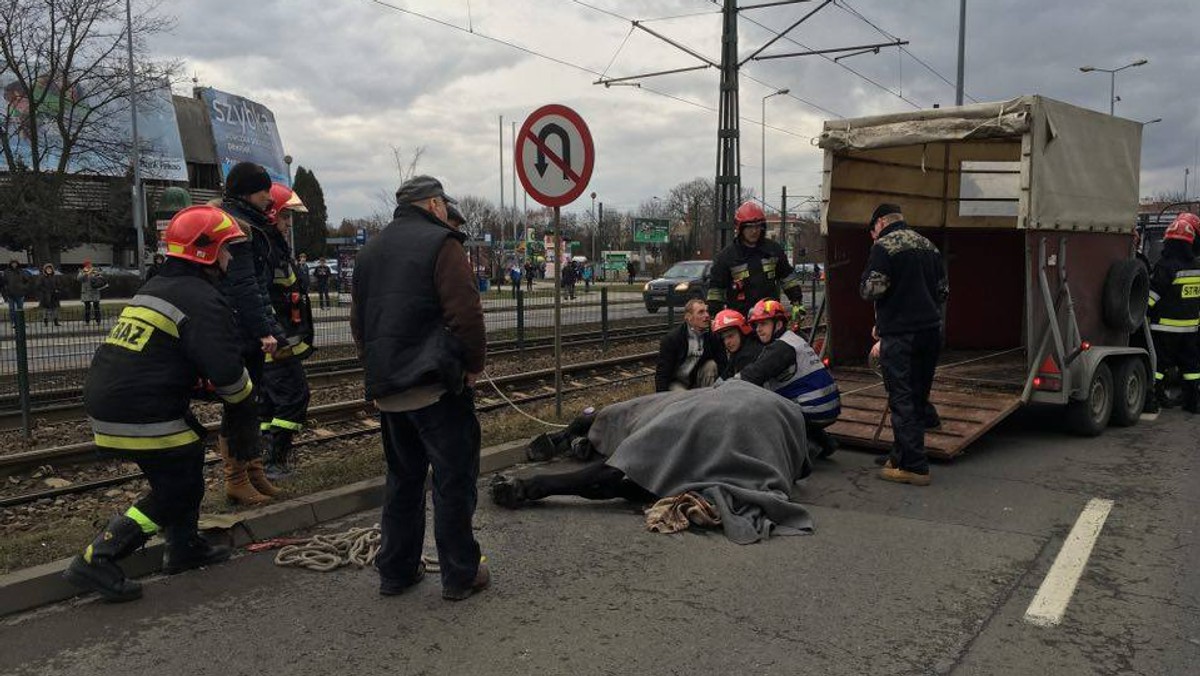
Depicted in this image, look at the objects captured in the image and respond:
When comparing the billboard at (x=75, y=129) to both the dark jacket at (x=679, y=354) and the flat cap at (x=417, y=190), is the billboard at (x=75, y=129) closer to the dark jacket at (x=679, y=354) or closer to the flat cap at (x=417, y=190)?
the dark jacket at (x=679, y=354)

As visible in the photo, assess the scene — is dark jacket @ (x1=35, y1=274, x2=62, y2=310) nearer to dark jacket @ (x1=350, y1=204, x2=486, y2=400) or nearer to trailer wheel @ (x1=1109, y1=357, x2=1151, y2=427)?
dark jacket @ (x1=350, y1=204, x2=486, y2=400)

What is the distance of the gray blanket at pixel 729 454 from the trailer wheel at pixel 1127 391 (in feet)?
13.4

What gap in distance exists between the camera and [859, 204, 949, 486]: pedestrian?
5.93m

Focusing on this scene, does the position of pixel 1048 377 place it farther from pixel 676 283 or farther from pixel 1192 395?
pixel 676 283

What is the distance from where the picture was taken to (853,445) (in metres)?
6.94

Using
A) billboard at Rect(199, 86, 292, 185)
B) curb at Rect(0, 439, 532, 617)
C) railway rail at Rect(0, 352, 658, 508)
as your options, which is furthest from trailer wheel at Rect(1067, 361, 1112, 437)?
billboard at Rect(199, 86, 292, 185)

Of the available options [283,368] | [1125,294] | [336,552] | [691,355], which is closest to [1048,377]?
[1125,294]

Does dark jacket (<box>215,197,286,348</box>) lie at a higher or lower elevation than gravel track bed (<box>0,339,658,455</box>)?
higher

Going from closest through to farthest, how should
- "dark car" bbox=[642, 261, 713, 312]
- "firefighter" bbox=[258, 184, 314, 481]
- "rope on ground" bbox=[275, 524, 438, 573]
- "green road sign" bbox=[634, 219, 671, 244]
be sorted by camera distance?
"rope on ground" bbox=[275, 524, 438, 573]
"firefighter" bbox=[258, 184, 314, 481]
"dark car" bbox=[642, 261, 713, 312]
"green road sign" bbox=[634, 219, 671, 244]

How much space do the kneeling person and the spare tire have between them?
3.40 meters

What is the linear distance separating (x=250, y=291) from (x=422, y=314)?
1790mm

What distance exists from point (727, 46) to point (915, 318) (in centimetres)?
1110

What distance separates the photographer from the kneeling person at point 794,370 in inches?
237

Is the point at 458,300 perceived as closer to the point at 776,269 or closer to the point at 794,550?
the point at 794,550
